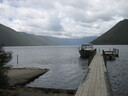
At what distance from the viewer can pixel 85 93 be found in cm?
1265

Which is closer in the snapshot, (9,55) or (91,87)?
(91,87)

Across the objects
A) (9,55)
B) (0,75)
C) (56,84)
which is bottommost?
(56,84)

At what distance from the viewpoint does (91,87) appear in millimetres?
14250

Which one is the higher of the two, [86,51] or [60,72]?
[86,51]

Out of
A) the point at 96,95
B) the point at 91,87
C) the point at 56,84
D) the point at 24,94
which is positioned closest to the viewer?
the point at 96,95

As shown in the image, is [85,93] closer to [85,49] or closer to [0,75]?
[0,75]

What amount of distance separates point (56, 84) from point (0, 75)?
9.10m

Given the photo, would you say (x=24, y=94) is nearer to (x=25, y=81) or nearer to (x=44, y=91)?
(x=44, y=91)

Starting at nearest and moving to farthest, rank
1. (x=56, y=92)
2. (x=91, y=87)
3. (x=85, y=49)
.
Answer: (x=91, y=87) → (x=56, y=92) → (x=85, y=49)

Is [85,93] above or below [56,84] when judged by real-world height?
above

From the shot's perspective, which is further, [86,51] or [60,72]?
[86,51]

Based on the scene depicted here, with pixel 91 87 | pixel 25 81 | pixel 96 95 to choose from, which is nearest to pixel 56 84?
pixel 25 81

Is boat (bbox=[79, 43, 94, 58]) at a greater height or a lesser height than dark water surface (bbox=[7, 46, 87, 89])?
greater

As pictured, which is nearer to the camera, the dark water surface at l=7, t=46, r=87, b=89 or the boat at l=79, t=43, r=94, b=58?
the dark water surface at l=7, t=46, r=87, b=89
